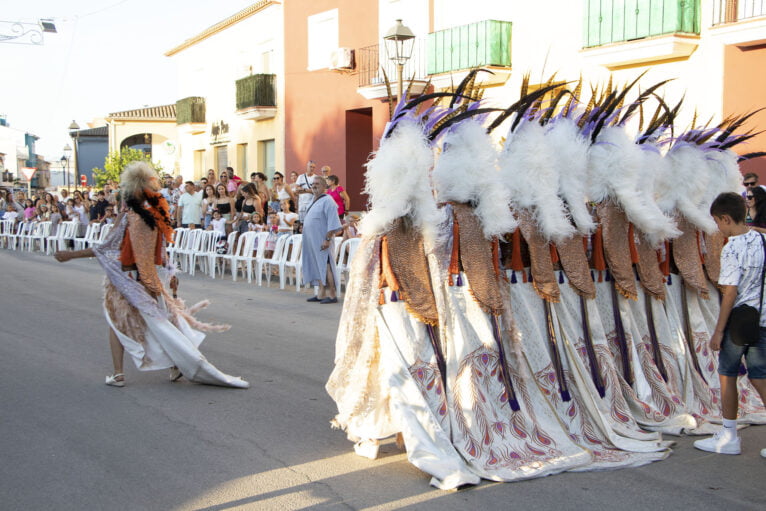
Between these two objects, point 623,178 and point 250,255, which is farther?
point 250,255

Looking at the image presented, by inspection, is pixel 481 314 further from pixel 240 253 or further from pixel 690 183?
pixel 240 253

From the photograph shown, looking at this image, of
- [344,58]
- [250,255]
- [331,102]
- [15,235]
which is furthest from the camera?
[15,235]

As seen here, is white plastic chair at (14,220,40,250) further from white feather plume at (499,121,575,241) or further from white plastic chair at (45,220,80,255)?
white feather plume at (499,121,575,241)

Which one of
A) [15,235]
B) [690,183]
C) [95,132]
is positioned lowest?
[15,235]

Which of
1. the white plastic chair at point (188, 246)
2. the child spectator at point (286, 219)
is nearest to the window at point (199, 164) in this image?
the white plastic chair at point (188, 246)

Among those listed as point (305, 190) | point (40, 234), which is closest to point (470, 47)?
point (305, 190)

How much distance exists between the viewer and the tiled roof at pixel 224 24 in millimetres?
27562

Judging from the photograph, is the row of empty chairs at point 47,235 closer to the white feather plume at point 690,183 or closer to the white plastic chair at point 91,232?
the white plastic chair at point 91,232

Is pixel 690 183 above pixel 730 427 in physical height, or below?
above

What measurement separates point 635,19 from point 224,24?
19239 millimetres

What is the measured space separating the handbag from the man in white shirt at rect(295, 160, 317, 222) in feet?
34.4

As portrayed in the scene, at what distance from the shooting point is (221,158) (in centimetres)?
3250

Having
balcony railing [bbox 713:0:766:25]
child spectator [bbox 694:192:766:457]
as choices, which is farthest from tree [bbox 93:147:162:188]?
child spectator [bbox 694:192:766:457]

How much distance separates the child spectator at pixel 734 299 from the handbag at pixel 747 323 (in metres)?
0.02
